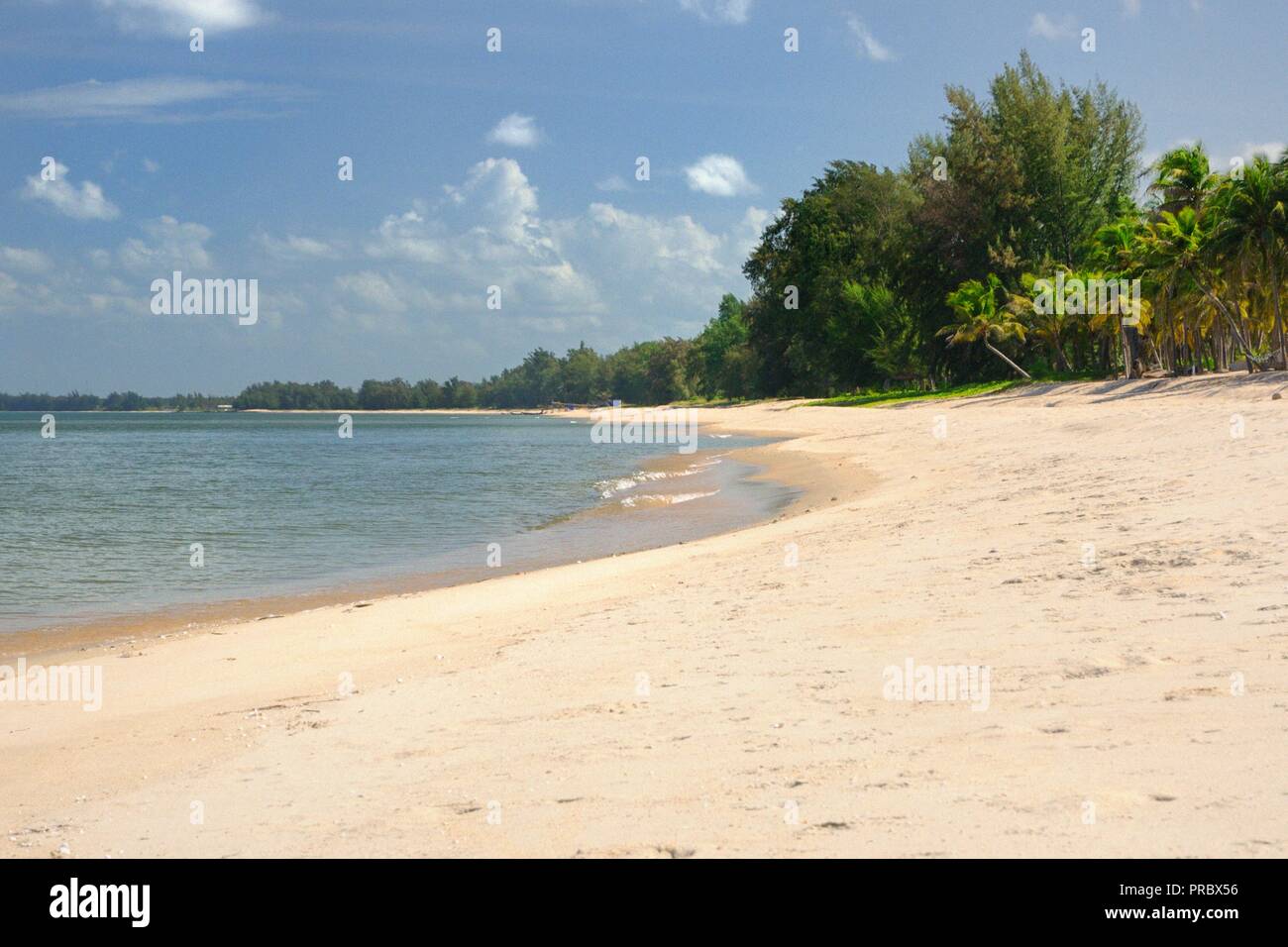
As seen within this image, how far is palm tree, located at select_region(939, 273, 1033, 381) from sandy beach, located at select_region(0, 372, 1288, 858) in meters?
49.4

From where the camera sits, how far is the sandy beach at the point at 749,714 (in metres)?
4.62

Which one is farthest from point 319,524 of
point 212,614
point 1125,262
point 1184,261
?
point 1125,262

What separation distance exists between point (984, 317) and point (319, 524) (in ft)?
154

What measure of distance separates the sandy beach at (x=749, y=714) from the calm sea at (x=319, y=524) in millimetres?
4343

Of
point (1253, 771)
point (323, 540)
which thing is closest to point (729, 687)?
point (1253, 771)

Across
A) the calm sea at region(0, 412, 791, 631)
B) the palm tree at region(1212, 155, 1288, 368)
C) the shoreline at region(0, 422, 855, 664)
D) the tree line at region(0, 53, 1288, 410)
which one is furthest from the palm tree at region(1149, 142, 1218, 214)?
the shoreline at region(0, 422, 855, 664)

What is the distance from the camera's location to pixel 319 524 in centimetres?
2645

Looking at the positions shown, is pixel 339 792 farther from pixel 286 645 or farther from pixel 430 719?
pixel 286 645

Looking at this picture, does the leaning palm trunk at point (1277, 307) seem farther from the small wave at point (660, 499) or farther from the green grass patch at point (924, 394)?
the small wave at point (660, 499)

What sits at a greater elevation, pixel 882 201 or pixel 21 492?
pixel 882 201

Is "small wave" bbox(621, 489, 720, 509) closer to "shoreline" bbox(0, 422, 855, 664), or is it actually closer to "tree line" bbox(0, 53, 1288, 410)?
"shoreline" bbox(0, 422, 855, 664)

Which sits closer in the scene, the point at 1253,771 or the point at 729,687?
the point at 1253,771
